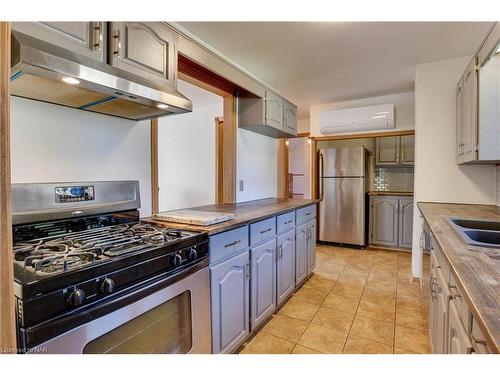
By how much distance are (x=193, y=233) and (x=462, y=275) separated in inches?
44.8

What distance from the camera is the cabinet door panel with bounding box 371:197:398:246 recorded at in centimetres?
421

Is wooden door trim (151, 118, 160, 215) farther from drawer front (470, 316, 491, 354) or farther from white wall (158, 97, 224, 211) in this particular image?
white wall (158, 97, 224, 211)

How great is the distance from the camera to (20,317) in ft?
2.51

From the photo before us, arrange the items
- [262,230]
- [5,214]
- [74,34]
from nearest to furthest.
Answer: [5,214]
[74,34]
[262,230]

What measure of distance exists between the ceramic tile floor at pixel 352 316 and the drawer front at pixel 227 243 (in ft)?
2.38

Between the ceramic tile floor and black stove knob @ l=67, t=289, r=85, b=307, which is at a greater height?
black stove knob @ l=67, t=289, r=85, b=307

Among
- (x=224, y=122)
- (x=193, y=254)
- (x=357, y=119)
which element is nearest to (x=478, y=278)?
(x=193, y=254)

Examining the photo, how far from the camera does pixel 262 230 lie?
2010mm

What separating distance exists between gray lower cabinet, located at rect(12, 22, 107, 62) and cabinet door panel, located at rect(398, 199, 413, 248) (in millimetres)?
4282

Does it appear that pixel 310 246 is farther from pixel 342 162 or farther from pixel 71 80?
pixel 71 80

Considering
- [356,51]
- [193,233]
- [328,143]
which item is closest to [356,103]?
[328,143]

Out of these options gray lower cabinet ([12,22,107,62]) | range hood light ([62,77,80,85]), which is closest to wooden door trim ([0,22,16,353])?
range hood light ([62,77,80,85])

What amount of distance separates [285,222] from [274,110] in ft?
4.16
